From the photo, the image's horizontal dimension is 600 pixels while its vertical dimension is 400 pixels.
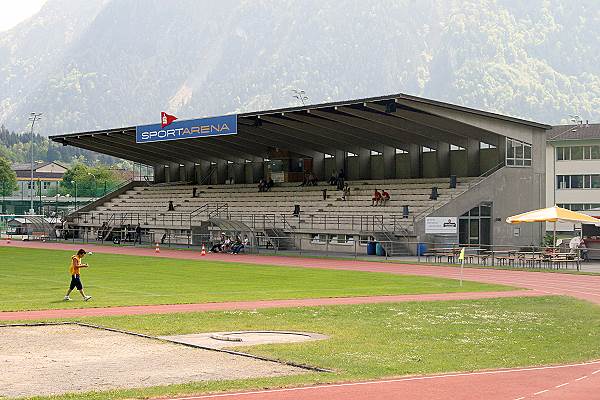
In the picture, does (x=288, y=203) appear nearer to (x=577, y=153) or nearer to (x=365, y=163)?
(x=365, y=163)

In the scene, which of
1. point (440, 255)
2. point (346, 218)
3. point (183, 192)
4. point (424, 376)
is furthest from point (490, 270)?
point (183, 192)

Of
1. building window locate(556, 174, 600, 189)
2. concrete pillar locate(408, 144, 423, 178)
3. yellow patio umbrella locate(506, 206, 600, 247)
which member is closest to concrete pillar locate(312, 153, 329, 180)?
concrete pillar locate(408, 144, 423, 178)

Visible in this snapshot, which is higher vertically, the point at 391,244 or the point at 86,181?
the point at 86,181

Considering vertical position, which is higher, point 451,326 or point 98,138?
point 98,138

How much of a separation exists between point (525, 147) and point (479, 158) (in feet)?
10.5

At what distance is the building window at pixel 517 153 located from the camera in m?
65.0

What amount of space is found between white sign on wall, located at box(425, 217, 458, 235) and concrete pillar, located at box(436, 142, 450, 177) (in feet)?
31.2

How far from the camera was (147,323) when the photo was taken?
929 inches

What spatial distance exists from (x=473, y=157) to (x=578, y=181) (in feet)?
94.5

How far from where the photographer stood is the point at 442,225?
60312 millimetres

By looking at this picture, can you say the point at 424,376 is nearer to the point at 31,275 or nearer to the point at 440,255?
the point at 31,275

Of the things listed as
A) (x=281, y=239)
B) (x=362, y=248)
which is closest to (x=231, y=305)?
(x=362, y=248)

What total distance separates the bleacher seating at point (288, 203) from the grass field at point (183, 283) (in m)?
16.8

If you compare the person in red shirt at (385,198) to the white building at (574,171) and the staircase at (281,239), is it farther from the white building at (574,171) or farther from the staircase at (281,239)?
the white building at (574,171)
